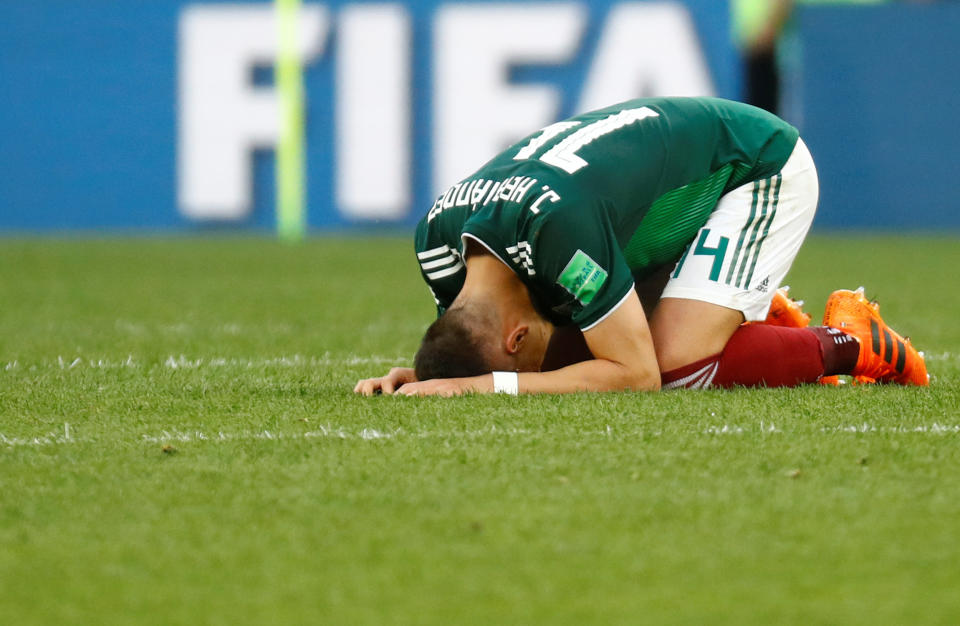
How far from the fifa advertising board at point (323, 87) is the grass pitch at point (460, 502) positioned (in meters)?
11.7

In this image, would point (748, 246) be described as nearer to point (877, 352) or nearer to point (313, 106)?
point (877, 352)

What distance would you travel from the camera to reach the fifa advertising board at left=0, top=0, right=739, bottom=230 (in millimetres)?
17188

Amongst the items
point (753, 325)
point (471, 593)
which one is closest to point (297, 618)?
point (471, 593)

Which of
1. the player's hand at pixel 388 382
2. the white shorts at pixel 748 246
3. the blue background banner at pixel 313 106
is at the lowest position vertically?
the blue background banner at pixel 313 106

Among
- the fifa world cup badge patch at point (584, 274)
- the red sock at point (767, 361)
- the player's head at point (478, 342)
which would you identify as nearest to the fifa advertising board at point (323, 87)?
the red sock at point (767, 361)

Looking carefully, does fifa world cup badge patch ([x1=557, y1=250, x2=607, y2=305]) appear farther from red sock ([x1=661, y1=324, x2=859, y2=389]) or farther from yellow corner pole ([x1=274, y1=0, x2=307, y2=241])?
yellow corner pole ([x1=274, y1=0, x2=307, y2=241])

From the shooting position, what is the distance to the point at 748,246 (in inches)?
191

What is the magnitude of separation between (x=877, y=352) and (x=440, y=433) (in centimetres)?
170

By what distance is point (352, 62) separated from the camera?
17391 millimetres

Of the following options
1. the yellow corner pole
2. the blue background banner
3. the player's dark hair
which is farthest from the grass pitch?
the blue background banner

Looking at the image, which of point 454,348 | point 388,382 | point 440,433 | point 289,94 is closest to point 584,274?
point 454,348

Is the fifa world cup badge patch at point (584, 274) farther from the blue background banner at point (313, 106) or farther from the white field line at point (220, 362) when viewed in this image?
the blue background banner at point (313, 106)

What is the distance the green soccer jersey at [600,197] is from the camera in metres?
4.19

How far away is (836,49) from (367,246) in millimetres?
6466
